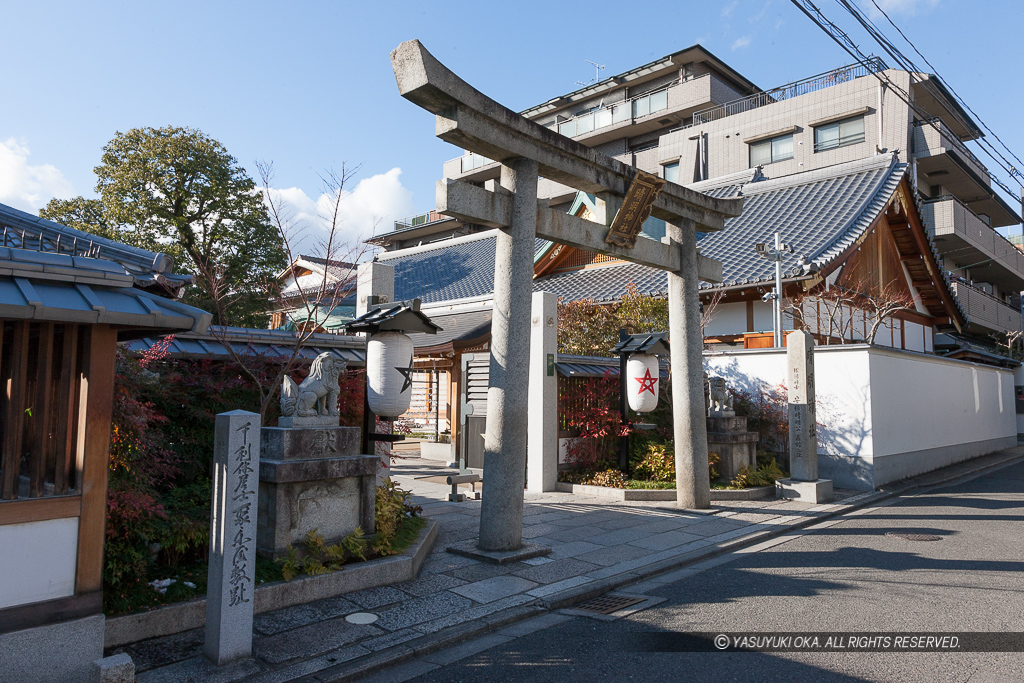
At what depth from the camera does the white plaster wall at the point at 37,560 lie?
4.16 meters

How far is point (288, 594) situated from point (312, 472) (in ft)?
3.73

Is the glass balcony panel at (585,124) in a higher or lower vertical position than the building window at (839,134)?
higher

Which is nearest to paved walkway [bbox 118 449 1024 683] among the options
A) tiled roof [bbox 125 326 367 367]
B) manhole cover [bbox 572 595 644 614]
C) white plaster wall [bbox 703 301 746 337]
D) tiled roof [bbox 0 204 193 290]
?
manhole cover [bbox 572 595 644 614]

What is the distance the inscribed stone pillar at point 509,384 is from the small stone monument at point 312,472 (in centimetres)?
145

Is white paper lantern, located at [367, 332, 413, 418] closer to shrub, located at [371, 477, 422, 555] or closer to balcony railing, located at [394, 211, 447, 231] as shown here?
A: shrub, located at [371, 477, 422, 555]

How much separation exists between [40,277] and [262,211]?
17371mm

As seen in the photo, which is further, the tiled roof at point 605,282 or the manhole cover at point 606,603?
the tiled roof at point 605,282

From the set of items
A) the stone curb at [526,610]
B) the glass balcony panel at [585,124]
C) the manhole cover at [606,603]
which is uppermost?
the glass balcony panel at [585,124]

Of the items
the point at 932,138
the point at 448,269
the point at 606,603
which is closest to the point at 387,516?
the point at 606,603

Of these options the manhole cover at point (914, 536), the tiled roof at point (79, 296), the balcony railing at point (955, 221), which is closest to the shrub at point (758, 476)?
the manhole cover at point (914, 536)

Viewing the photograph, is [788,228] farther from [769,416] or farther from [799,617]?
[799,617]

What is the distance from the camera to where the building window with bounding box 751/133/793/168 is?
105 feet

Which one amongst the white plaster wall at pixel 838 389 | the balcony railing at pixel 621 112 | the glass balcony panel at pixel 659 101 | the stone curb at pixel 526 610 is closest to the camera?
the stone curb at pixel 526 610

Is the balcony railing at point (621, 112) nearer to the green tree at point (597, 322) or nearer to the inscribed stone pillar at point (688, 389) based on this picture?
the green tree at point (597, 322)
